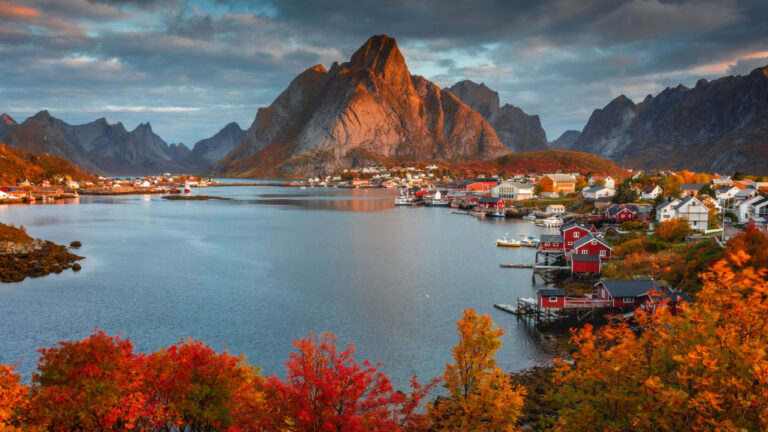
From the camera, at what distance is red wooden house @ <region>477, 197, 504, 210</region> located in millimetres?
101062

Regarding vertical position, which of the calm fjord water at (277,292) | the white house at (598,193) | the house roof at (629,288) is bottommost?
the calm fjord water at (277,292)

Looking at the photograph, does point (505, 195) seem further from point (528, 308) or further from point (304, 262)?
point (528, 308)

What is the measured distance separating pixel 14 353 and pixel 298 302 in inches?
686

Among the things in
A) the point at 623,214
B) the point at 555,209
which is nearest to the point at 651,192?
the point at 555,209

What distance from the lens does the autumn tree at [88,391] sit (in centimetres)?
1212

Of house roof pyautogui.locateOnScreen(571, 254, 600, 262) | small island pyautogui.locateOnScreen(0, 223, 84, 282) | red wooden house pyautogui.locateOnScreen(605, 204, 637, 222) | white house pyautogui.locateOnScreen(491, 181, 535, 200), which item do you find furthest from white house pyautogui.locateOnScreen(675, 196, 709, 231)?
small island pyautogui.locateOnScreen(0, 223, 84, 282)

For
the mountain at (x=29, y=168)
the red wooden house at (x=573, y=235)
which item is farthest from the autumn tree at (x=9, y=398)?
the mountain at (x=29, y=168)

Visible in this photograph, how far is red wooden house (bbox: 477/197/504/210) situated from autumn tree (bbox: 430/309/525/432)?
89.9 m

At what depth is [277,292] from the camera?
39.5 m

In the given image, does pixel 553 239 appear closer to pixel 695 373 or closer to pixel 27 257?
pixel 695 373

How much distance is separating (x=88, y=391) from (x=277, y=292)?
27252mm

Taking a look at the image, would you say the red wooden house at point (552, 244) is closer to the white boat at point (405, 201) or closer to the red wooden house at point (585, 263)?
the red wooden house at point (585, 263)

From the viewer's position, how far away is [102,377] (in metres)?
13.0

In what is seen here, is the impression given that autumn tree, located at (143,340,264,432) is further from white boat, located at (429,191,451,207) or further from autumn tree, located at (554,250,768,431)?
white boat, located at (429,191,451,207)
